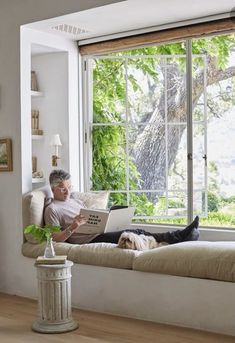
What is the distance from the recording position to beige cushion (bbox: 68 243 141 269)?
4.26 meters

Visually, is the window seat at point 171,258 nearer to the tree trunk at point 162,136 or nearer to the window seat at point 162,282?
the window seat at point 162,282

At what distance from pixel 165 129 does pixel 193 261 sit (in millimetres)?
1793

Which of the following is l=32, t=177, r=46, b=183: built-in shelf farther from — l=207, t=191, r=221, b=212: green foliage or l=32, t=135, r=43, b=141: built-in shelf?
l=207, t=191, r=221, b=212: green foliage

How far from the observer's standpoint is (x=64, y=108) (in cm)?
565

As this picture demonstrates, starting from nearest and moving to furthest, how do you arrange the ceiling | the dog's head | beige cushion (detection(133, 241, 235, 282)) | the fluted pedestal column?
1. beige cushion (detection(133, 241, 235, 282))
2. the fluted pedestal column
3. the dog's head
4. the ceiling

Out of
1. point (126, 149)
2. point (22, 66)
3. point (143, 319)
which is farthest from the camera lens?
point (126, 149)

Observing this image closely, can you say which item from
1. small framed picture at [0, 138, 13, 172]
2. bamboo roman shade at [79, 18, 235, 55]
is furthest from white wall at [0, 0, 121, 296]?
bamboo roman shade at [79, 18, 235, 55]

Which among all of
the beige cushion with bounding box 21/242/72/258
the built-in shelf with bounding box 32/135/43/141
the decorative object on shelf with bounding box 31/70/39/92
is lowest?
the beige cushion with bounding box 21/242/72/258

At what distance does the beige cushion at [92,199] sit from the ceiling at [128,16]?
1.57 metres

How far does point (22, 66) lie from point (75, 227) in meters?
1.56

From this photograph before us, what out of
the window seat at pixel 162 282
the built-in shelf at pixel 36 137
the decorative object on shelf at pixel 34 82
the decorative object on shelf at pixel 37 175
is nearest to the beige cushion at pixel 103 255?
the window seat at pixel 162 282

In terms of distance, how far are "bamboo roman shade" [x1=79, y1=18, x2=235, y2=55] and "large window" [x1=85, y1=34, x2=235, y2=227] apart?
87 mm

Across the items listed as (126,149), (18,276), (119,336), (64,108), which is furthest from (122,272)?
(64,108)

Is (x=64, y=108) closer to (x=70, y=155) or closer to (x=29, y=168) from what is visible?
(x=70, y=155)
